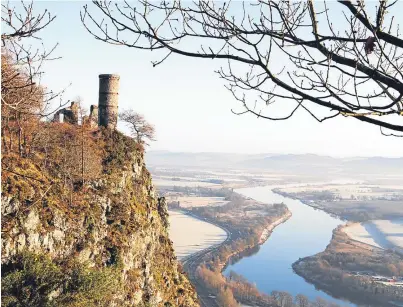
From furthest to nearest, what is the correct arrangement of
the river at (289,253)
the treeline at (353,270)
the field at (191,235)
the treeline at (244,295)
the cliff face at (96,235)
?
the field at (191,235), the river at (289,253), the treeline at (353,270), the treeline at (244,295), the cliff face at (96,235)

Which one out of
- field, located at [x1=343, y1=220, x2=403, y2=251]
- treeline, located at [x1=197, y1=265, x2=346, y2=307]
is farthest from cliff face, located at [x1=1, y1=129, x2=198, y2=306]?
field, located at [x1=343, y1=220, x2=403, y2=251]

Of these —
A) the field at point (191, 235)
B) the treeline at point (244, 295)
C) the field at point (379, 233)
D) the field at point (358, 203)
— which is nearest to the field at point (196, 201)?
the field at point (191, 235)

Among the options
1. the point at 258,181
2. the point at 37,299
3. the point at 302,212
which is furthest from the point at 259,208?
the point at 37,299

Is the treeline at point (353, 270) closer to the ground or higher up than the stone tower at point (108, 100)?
closer to the ground

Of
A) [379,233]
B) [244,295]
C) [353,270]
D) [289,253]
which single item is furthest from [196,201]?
[244,295]

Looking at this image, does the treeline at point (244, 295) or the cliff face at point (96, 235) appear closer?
the cliff face at point (96, 235)

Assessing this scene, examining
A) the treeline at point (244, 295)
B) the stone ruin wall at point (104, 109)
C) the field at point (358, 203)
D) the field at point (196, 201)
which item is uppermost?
the stone ruin wall at point (104, 109)

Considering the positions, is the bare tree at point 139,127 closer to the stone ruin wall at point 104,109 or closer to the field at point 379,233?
the stone ruin wall at point 104,109

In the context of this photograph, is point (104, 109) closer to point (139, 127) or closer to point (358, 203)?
point (139, 127)
